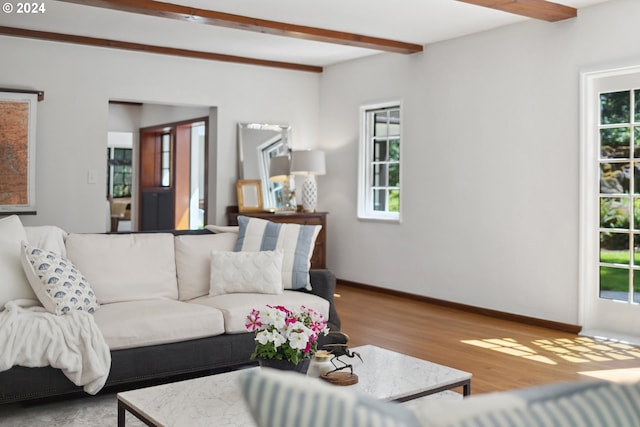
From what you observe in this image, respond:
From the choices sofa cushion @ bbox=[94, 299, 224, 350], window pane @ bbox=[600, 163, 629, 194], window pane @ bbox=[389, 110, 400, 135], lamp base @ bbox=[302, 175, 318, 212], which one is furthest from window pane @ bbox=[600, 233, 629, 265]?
lamp base @ bbox=[302, 175, 318, 212]

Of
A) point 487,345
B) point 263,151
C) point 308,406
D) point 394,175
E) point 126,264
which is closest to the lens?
point 308,406

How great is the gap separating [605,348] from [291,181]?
407 cm

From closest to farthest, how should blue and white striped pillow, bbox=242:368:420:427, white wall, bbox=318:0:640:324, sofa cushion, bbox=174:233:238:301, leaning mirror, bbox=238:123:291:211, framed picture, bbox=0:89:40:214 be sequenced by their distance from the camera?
blue and white striped pillow, bbox=242:368:420:427
sofa cushion, bbox=174:233:238:301
white wall, bbox=318:0:640:324
framed picture, bbox=0:89:40:214
leaning mirror, bbox=238:123:291:211

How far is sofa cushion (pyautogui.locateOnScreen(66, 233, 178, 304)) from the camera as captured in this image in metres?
3.81

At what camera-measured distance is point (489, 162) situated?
590cm

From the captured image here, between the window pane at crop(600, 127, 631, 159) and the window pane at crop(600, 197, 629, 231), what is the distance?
33 cm

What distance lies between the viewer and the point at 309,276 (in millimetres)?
4281

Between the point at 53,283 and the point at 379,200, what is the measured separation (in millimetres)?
4484

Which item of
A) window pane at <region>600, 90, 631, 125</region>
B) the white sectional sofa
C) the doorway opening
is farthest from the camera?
the doorway opening

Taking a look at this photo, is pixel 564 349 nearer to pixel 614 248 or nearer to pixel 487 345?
pixel 487 345

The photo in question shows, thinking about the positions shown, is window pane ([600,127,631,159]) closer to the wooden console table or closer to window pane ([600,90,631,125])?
window pane ([600,90,631,125])

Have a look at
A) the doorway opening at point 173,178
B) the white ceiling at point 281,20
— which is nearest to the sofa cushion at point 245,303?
the white ceiling at point 281,20

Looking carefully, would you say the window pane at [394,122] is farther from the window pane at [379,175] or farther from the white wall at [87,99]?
the white wall at [87,99]

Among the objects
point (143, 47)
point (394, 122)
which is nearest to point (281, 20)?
point (143, 47)
